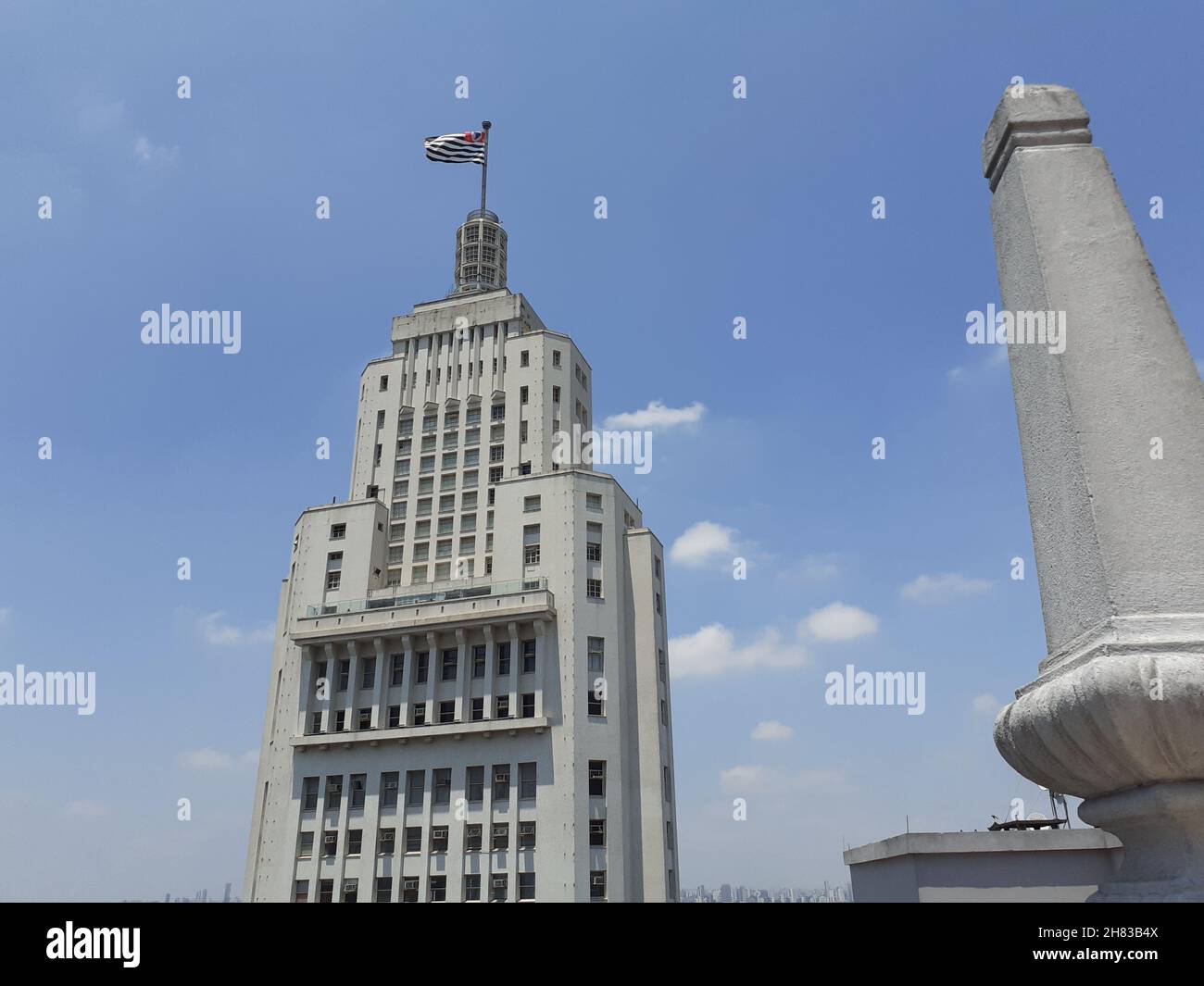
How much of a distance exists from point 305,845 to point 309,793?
332cm

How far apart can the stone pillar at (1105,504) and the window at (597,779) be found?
51909 mm

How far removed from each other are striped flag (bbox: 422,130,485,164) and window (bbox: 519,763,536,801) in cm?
4500

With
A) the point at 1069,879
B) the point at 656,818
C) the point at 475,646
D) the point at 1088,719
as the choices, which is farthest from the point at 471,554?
the point at 1088,719

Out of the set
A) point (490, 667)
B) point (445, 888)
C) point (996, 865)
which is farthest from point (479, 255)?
point (996, 865)

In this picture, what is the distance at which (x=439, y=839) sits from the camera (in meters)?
55.0

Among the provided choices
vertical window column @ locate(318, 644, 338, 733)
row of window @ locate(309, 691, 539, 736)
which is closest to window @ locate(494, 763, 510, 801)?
row of window @ locate(309, 691, 539, 736)

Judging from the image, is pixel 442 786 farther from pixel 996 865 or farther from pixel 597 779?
pixel 996 865

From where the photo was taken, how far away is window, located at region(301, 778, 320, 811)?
57.8 m

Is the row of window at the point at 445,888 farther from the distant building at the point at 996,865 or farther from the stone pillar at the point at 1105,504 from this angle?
the stone pillar at the point at 1105,504

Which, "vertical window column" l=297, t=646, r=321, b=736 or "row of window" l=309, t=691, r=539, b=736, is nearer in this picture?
"row of window" l=309, t=691, r=539, b=736

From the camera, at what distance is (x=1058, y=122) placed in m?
6.94

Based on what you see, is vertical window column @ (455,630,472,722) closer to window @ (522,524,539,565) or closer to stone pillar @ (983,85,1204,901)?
window @ (522,524,539,565)
